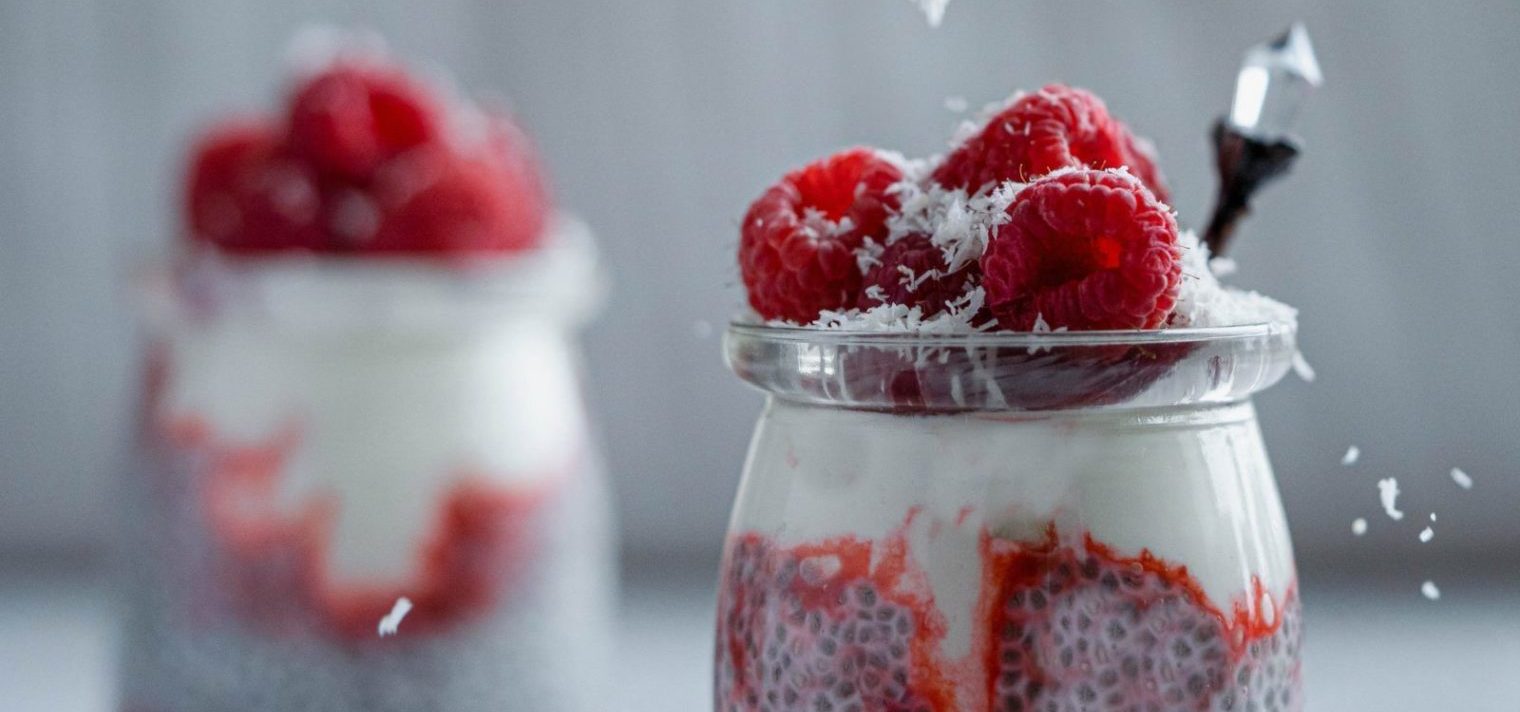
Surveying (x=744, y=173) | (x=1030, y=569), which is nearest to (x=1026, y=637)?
(x=1030, y=569)

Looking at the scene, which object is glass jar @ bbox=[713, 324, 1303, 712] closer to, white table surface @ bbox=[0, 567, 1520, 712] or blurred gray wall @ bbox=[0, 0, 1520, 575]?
white table surface @ bbox=[0, 567, 1520, 712]

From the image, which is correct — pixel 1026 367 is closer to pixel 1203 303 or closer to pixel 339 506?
pixel 1203 303

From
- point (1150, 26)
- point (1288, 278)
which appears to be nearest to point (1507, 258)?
point (1288, 278)

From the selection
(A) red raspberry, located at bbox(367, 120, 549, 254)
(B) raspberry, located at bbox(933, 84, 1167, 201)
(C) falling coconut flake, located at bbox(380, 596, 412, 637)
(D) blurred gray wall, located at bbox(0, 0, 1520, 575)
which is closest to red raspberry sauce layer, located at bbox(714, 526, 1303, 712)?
(B) raspberry, located at bbox(933, 84, 1167, 201)

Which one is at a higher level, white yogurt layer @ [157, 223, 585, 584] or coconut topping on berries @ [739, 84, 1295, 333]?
coconut topping on berries @ [739, 84, 1295, 333]

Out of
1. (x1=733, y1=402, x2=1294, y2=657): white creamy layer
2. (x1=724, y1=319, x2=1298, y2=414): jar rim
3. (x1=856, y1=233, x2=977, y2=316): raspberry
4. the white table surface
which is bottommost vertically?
the white table surface
